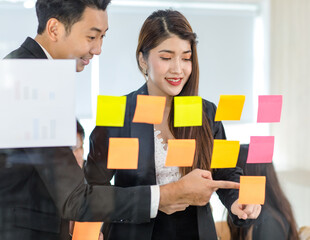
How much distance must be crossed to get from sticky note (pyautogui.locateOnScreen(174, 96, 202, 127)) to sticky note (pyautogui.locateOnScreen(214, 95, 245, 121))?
5cm

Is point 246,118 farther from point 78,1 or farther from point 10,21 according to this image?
point 10,21

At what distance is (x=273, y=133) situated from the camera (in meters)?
1.09

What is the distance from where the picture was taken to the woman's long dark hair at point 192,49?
0.97 metres

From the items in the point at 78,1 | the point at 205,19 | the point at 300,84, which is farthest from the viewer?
the point at 300,84

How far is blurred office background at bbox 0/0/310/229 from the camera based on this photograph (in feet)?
3.10

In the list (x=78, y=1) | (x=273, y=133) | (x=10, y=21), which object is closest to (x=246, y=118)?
(x=273, y=133)

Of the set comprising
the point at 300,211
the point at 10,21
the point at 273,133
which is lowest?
the point at 300,211

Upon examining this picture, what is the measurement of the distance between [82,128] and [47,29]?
220 millimetres

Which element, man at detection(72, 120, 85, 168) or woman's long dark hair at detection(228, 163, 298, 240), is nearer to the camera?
man at detection(72, 120, 85, 168)

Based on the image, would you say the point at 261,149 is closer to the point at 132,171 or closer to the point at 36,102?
the point at 132,171

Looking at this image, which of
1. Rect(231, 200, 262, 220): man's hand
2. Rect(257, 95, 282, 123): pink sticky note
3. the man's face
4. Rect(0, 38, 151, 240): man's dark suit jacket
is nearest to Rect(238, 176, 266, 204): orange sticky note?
Rect(231, 200, 262, 220): man's hand

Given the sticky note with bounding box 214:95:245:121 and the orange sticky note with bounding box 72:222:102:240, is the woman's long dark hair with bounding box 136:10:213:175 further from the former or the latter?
the orange sticky note with bounding box 72:222:102:240

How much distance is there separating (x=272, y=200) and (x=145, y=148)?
381mm

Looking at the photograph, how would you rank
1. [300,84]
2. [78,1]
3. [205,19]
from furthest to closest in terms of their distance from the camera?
1. [300,84]
2. [205,19]
3. [78,1]
